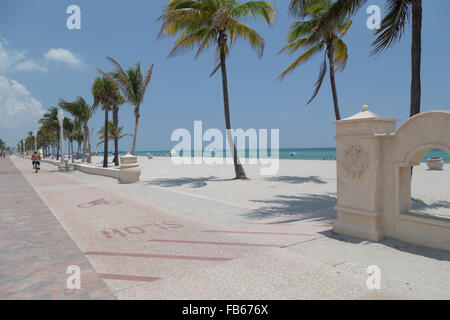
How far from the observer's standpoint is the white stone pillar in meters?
4.88

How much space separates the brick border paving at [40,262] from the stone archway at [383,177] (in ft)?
14.6

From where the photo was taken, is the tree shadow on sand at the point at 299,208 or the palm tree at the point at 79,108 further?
the palm tree at the point at 79,108

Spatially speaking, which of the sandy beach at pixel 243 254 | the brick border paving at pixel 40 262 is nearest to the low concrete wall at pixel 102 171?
the sandy beach at pixel 243 254

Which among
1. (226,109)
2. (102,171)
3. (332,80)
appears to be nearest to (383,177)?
(332,80)

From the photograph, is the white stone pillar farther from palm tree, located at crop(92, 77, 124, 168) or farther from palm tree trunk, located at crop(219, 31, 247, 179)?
palm tree, located at crop(92, 77, 124, 168)

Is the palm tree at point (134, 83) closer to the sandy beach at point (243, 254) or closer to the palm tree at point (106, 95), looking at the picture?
the palm tree at point (106, 95)

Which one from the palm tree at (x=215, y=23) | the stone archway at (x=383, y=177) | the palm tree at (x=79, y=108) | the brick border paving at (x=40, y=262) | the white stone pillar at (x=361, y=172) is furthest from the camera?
the palm tree at (x=79, y=108)

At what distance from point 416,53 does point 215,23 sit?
8740 mm

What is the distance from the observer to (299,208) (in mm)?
7930

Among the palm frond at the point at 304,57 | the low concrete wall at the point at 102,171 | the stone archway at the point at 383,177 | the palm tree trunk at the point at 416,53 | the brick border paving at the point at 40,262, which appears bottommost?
the brick border paving at the point at 40,262

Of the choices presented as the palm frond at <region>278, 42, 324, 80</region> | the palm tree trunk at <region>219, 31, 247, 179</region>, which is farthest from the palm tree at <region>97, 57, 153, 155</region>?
the palm frond at <region>278, 42, 324, 80</region>

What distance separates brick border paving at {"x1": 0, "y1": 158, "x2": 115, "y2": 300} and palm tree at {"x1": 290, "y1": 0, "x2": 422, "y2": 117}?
8.07 meters

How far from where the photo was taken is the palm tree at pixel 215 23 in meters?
13.2

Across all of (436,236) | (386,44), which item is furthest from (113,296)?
(386,44)
